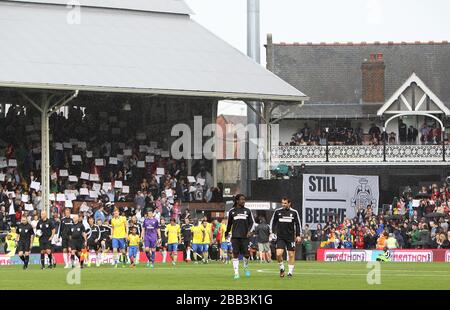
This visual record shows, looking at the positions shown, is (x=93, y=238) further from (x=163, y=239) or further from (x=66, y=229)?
(x=163, y=239)

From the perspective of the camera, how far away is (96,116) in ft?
187

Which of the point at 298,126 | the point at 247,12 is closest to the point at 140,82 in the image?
Result: the point at 247,12

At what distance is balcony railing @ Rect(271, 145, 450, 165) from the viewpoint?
2569 inches

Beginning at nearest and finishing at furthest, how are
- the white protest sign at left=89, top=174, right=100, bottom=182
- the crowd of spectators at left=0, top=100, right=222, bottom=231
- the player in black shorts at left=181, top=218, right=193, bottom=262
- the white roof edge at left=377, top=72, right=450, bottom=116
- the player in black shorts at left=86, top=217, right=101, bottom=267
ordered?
the player in black shorts at left=86, top=217, right=101, bottom=267
the player in black shorts at left=181, top=218, right=193, bottom=262
the crowd of spectators at left=0, top=100, right=222, bottom=231
the white protest sign at left=89, top=174, right=100, bottom=182
the white roof edge at left=377, top=72, right=450, bottom=116

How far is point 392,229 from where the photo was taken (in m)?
50.6

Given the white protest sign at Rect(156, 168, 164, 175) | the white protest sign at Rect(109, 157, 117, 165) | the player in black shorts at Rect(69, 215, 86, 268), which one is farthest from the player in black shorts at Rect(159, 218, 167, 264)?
the player in black shorts at Rect(69, 215, 86, 268)

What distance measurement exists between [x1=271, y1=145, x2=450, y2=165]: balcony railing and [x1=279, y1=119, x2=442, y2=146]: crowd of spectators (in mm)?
789

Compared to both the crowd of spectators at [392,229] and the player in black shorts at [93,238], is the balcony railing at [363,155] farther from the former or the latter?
the player in black shorts at [93,238]

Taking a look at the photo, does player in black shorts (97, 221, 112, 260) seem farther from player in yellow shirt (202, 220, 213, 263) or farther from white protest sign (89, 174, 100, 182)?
white protest sign (89, 174, 100, 182)

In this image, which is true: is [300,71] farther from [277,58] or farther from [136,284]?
[136,284]

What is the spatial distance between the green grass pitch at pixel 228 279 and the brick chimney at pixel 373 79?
34.8 m

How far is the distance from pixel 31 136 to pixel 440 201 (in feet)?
54.9

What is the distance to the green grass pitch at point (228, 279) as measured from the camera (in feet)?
89.9

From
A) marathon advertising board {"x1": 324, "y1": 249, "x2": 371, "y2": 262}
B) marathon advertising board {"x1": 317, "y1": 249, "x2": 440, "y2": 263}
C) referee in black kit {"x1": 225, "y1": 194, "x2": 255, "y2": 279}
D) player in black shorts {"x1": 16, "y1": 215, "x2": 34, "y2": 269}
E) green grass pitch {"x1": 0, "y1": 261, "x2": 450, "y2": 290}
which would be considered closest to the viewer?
green grass pitch {"x1": 0, "y1": 261, "x2": 450, "y2": 290}
